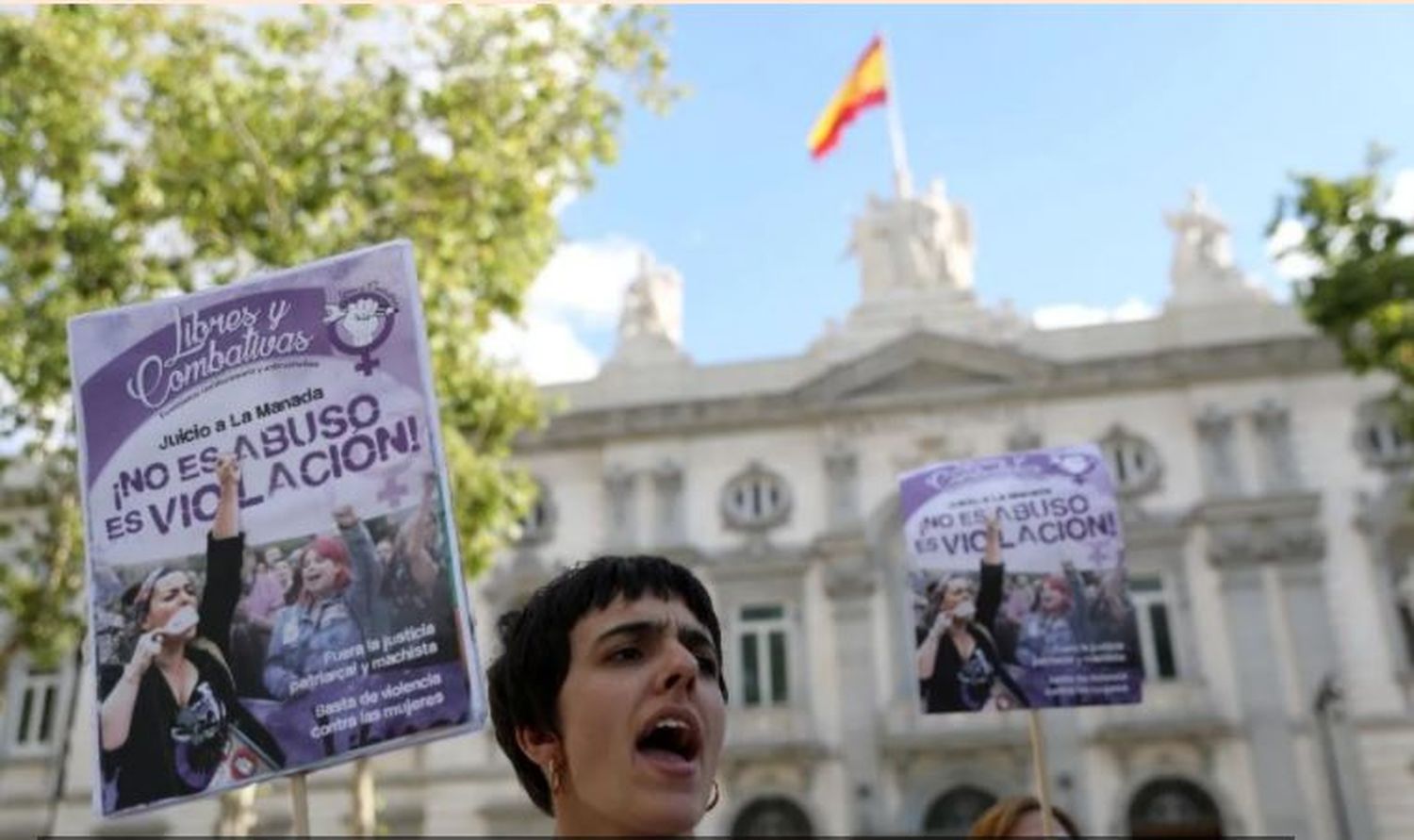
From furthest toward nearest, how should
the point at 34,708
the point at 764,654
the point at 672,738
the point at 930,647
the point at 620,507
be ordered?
1. the point at 34,708
2. the point at 620,507
3. the point at 764,654
4. the point at 930,647
5. the point at 672,738

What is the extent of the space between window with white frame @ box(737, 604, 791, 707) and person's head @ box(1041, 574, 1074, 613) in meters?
16.7

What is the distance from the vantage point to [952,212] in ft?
82.5

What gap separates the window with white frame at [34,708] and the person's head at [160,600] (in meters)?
23.6

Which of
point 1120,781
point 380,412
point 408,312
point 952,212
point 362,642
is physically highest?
point 952,212

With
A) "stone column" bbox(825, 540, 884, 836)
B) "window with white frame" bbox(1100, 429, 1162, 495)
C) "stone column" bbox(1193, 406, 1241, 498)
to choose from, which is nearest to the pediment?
"window with white frame" bbox(1100, 429, 1162, 495)

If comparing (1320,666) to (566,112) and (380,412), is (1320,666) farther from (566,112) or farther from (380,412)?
(380,412)

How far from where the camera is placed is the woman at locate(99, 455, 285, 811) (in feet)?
10.6

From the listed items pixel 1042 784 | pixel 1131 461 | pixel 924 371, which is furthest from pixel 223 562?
pixel 1131 461

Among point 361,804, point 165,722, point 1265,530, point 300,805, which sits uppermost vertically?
point 1265,530

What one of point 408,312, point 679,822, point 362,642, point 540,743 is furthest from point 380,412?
point 679,822

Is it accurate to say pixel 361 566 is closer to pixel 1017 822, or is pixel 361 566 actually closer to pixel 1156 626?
pixel 1017 822

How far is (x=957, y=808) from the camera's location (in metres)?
20.7

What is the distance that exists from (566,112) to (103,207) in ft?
16.8

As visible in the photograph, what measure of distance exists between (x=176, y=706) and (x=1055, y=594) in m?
3.66
